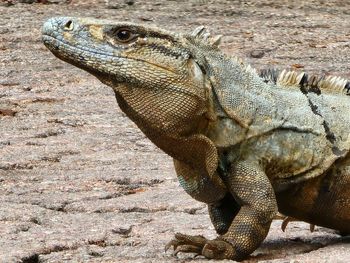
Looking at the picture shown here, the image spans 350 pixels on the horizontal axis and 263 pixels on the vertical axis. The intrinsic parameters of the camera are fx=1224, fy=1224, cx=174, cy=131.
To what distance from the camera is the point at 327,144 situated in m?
6.27

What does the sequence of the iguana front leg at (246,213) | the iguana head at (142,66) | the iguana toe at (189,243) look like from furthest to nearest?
the iguana toe at (189,243) < the iguana front leg at (246,213) < the iguana head at (142,66)

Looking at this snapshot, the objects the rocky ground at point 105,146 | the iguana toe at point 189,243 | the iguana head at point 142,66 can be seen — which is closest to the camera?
the iguana head at point 142,66

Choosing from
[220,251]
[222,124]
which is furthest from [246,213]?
[222,124]

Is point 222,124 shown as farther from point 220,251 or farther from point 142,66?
point 220,251

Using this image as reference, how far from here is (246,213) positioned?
6066mm

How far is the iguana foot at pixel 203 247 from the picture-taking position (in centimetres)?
609

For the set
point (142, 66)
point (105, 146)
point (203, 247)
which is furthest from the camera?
point (105, 146)

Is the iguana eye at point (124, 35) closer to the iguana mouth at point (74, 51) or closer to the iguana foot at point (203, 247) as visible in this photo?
the iguana mouth at point (74, 51)

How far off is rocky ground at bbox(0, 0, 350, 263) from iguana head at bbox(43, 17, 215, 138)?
0.77m

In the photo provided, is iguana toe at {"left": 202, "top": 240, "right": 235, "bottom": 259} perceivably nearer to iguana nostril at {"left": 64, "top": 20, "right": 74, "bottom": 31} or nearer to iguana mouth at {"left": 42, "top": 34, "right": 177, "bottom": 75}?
iguana mouth at {"left": 42, "top": 34, "right": 177, "bottom": 75}

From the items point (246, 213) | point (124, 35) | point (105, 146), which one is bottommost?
point (105, 146)

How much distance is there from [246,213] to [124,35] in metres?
1.07

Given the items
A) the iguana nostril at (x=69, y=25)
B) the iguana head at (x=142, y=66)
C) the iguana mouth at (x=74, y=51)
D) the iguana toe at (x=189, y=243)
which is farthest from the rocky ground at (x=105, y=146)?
the iguana nostril at (x=69, y=25)

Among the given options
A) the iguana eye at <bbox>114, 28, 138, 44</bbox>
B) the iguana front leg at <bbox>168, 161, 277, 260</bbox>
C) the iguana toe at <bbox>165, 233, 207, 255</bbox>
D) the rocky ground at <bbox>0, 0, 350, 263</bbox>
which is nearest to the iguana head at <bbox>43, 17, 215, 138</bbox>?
the iguana eye at <bbox>114, 28, 138, 44</bbox>
